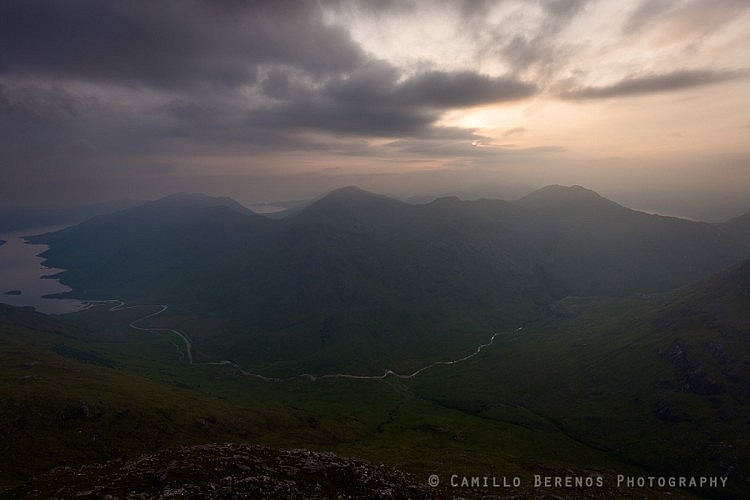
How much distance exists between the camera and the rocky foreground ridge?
139 ft

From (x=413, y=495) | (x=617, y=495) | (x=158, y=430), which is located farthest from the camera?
(x=158, y=430)

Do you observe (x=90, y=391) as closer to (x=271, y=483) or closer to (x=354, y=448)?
(x=354, y=448)

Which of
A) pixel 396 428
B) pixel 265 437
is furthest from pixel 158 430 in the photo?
pixel 396 428

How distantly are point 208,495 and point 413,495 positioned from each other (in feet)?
84.8

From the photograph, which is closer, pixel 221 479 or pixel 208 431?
pixel 221 479

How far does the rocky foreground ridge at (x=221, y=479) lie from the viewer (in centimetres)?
4247

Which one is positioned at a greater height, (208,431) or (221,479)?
(221,479)

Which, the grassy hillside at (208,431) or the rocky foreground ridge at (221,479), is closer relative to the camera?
the rocky foreground ridge at (221,479)

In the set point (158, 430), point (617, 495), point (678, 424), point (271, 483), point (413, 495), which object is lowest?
point (678, 424)

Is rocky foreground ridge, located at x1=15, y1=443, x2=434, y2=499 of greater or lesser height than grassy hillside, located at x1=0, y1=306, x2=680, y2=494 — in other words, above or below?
above

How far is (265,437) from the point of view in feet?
464

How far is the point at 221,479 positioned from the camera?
46.5m

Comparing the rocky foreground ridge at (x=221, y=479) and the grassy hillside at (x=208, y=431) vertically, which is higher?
the rocky foreground ridge at (x=221, y=479)

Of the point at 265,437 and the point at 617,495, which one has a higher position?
the point at 617,495
